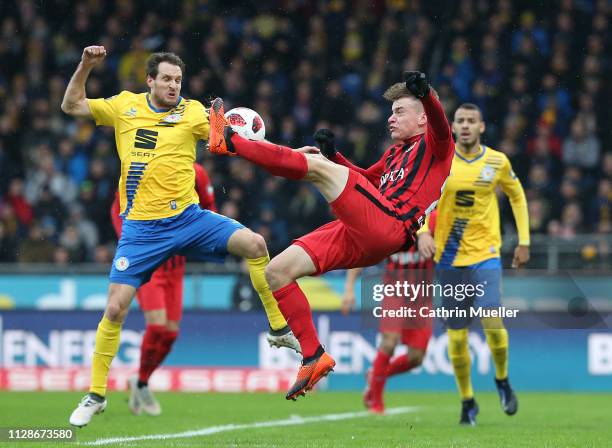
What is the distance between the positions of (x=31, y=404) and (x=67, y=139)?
8.06 m

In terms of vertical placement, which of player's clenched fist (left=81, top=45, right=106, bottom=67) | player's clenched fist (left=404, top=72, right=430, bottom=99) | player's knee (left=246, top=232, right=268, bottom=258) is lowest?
player's knee (left=246, top=232, right=268, bottom=258)

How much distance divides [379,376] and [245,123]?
4.53 m

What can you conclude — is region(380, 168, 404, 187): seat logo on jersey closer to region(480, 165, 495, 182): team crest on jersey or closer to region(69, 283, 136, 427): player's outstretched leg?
region(69, 283, 136, 427): player's outstretched leg

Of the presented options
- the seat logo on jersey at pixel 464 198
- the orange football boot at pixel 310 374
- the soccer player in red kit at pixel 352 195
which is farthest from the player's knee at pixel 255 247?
the seat logo on jersey at pixel 464 198

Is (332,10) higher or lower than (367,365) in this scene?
higher

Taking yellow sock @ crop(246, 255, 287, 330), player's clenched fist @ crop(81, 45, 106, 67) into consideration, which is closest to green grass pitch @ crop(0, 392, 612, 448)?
yellow sock @ crop(246, 255, 287, 330)

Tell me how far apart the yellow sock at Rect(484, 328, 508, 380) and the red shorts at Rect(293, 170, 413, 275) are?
2.79 m

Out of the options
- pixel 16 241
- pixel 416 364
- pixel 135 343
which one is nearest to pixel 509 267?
pixel 416 364

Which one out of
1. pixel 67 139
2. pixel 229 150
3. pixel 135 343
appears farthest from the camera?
pixel 67 139

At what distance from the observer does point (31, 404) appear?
1230 centimetres

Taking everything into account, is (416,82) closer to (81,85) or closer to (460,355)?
(81,85)

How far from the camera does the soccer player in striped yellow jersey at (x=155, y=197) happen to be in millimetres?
9031

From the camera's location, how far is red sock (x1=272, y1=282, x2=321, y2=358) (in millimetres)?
8039

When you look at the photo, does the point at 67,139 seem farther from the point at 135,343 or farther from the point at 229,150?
the point at 229,150
